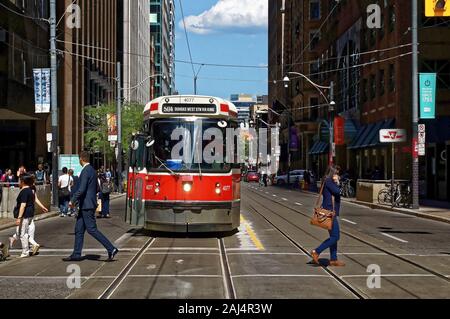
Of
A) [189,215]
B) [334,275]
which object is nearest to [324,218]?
[334,275]

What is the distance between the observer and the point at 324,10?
75.8 m

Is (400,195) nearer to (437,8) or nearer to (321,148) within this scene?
(437,8)

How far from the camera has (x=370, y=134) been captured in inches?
1757

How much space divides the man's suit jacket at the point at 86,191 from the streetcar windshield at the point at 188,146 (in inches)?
146

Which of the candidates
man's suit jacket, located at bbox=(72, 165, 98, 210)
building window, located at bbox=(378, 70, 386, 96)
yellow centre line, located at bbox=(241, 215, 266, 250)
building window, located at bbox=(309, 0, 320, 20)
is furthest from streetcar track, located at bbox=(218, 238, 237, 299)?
building window, located at bbox=(309, 0, 320, 20)

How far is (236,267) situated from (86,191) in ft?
10.1

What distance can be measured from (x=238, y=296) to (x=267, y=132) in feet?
403

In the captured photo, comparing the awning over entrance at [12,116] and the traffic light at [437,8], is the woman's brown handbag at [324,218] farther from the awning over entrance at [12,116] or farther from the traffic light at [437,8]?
the awning over entrance at [12,116]

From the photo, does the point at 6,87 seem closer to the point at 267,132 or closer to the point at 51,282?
the point at 51,282

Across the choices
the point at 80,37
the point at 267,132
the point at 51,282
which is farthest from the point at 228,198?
the point at 267,132

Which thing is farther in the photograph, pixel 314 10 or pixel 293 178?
pixel 314 10

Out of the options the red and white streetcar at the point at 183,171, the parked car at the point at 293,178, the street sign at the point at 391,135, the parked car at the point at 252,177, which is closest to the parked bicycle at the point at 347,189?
the street sign at the point at 391,135

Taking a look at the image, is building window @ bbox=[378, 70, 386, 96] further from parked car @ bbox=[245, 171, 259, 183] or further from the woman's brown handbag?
parked car @ bbox=[245, 171, 259, 183]

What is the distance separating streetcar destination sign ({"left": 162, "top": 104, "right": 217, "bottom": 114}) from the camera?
1551 cm
